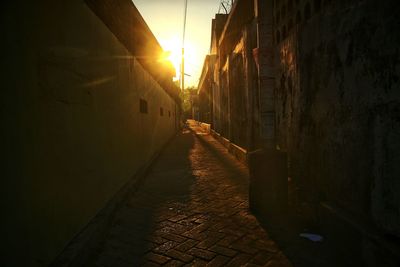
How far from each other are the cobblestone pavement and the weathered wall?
1016 mm

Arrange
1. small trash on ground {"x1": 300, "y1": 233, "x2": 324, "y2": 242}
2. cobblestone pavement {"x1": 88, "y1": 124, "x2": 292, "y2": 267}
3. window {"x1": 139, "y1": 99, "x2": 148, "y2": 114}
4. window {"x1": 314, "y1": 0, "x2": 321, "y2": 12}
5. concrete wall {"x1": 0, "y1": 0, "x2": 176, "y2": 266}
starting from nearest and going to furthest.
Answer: concrete wall {"x1": 0, "y1": 0, "x2": 176, "y2": 266}, cobblestone pavement {"x1": 88, "y1": 124, "x2": 292, "y2": 267}, small trash on ground {"x1": 300, "y1": 233, "x2": 324, "y2": 242}, window {"x1": 314, "y1": 0, "x2": 321, "y2": 12}, window {"x1": 139, "y1": 99, "x2": 148, "y2": 114}

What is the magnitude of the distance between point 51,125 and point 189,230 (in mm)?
2138

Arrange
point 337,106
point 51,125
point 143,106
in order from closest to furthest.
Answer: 1. point 51,125
2. point 337,106
3. point 143,106

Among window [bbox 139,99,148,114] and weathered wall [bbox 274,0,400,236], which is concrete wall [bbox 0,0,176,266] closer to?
weathered wall [bbox 274,0,400,236]

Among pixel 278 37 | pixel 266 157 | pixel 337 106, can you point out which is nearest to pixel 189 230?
pixel 266 157

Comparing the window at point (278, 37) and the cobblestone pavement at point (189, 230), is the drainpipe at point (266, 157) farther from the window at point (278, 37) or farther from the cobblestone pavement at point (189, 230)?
the window at point (278, 37)

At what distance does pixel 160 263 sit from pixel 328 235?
1897 mm

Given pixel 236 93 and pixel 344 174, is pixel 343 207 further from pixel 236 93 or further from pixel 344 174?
pixel 236 93

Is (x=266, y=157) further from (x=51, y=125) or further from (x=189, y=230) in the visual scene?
(x=51, y=125)

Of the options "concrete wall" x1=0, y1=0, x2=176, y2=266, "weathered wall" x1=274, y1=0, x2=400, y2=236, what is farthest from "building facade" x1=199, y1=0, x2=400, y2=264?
"concrete wall" x1=0, y1=0, x2=176, y2=266

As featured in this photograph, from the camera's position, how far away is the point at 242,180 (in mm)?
6633

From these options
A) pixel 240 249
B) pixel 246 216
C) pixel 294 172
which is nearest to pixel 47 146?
pixel 240 249

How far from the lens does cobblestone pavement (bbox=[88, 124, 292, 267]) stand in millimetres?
2963

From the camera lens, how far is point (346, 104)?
308 centimetres
